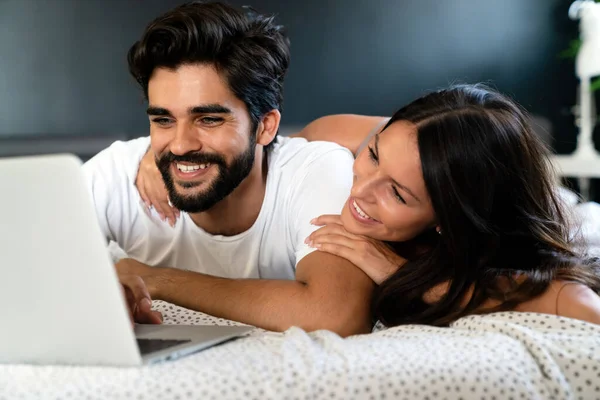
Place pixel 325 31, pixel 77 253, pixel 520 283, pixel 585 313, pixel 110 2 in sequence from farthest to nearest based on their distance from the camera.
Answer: pixel 325 31 < pixel 110 2 < pixel 520 283 < pixel 585 313 < pixel 77 253

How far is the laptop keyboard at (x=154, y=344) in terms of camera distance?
1.09m

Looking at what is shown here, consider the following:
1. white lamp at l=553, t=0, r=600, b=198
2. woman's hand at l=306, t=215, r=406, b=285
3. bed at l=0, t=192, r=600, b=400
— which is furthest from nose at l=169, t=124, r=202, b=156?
white lamp at l=553, t=0, r=600, b=198

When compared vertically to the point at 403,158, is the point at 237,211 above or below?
below

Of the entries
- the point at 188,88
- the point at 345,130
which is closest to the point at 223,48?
the point at 188,88

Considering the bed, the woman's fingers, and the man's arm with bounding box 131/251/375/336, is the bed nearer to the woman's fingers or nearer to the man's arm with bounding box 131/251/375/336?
the man's arm with bounding box 131/251/375/336

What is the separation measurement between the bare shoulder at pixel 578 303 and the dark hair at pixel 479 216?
37 millimetres

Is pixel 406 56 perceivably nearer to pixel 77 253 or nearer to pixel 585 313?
pixel 585 313

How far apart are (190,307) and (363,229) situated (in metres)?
0.42

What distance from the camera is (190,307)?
167 centimetres

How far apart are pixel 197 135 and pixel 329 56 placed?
203 cm

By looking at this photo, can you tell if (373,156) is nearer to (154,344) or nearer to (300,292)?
(300,292)

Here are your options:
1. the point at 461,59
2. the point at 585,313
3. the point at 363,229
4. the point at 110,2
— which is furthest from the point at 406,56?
the point at 585,313

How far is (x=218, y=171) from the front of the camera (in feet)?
6.49

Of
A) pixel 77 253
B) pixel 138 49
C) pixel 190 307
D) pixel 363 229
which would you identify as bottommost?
pixel 190 307
